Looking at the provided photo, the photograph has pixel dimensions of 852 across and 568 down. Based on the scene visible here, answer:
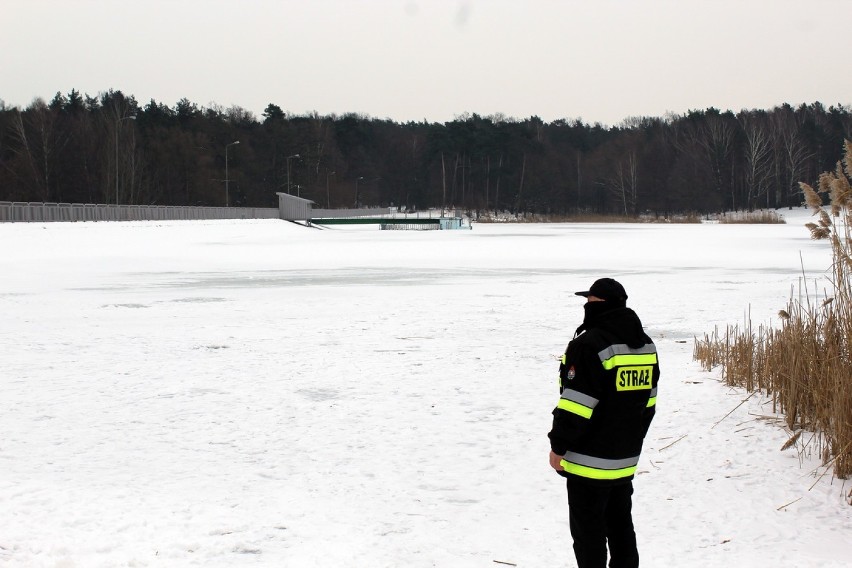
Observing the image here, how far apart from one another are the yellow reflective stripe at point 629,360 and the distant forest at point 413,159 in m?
88.3

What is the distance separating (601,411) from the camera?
4.23 metres

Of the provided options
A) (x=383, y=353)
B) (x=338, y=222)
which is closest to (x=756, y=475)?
(x=383, y=353)

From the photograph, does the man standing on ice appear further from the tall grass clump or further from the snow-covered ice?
the tall grass clump

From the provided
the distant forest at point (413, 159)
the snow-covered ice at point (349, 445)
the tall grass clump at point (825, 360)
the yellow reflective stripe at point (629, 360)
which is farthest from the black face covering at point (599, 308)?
the distant forest at point (413, 159)

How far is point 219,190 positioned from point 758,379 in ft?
371

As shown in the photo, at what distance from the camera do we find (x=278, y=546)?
568 cm

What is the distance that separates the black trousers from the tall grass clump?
2.95 m

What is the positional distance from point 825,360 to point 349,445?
13.6ft

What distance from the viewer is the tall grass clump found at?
22.5ft

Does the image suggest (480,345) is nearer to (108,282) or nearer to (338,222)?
(108,282)

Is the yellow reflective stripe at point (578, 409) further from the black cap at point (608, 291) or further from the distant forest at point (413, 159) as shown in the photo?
the distant forest at point (413, 159)

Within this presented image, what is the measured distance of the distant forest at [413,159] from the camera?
95688 millimetres

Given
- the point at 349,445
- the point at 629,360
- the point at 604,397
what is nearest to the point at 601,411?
the point at 604,397

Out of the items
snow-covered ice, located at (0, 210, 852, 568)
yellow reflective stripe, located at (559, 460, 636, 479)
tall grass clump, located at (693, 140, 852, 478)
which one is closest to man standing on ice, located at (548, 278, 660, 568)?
yellow reflective stripe, located at (559, 460, 636, 479)
